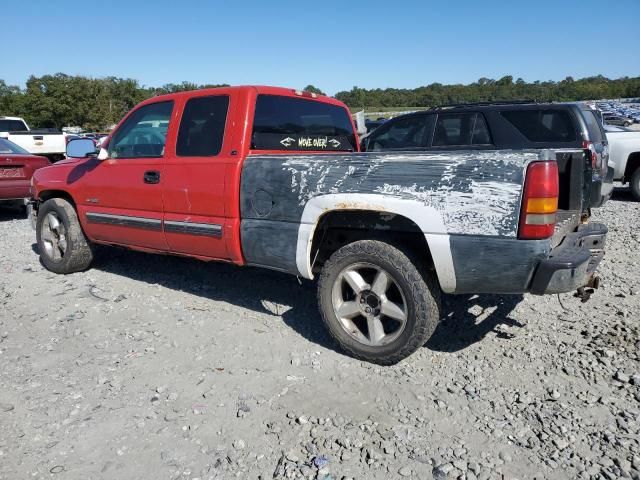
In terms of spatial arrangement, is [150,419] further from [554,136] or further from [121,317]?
[554,136]

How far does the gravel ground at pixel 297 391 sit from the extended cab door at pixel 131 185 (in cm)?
64

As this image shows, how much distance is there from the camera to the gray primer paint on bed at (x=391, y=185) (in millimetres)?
2760

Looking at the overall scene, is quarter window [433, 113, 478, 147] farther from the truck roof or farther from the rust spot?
the rust spot

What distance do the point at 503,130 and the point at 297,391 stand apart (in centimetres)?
561

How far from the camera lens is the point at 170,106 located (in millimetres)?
4391

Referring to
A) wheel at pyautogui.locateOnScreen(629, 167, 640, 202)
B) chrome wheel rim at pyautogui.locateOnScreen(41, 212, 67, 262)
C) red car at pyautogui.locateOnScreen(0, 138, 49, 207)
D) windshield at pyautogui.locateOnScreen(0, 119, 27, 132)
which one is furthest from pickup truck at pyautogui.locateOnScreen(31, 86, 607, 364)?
windshield at pyautogui.locateOnScreen(0, 119, 27, 132)

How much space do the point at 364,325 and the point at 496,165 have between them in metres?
1.45

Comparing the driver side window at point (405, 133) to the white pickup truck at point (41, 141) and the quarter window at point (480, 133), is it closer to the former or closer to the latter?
the quarter window at point (480, 133)

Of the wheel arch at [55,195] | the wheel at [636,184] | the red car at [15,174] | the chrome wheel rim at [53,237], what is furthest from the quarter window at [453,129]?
the red car at [15,174]

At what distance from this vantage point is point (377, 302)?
3.33 meters

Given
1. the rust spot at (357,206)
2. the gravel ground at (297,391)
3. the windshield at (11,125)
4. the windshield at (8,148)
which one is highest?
the windshield at (11,125)

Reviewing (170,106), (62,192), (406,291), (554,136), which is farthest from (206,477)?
(554,136)

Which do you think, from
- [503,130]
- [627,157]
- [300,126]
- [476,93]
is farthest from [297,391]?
[476,93]

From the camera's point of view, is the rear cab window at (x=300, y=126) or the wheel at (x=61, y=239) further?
the wheel at (x=61, y=239)
